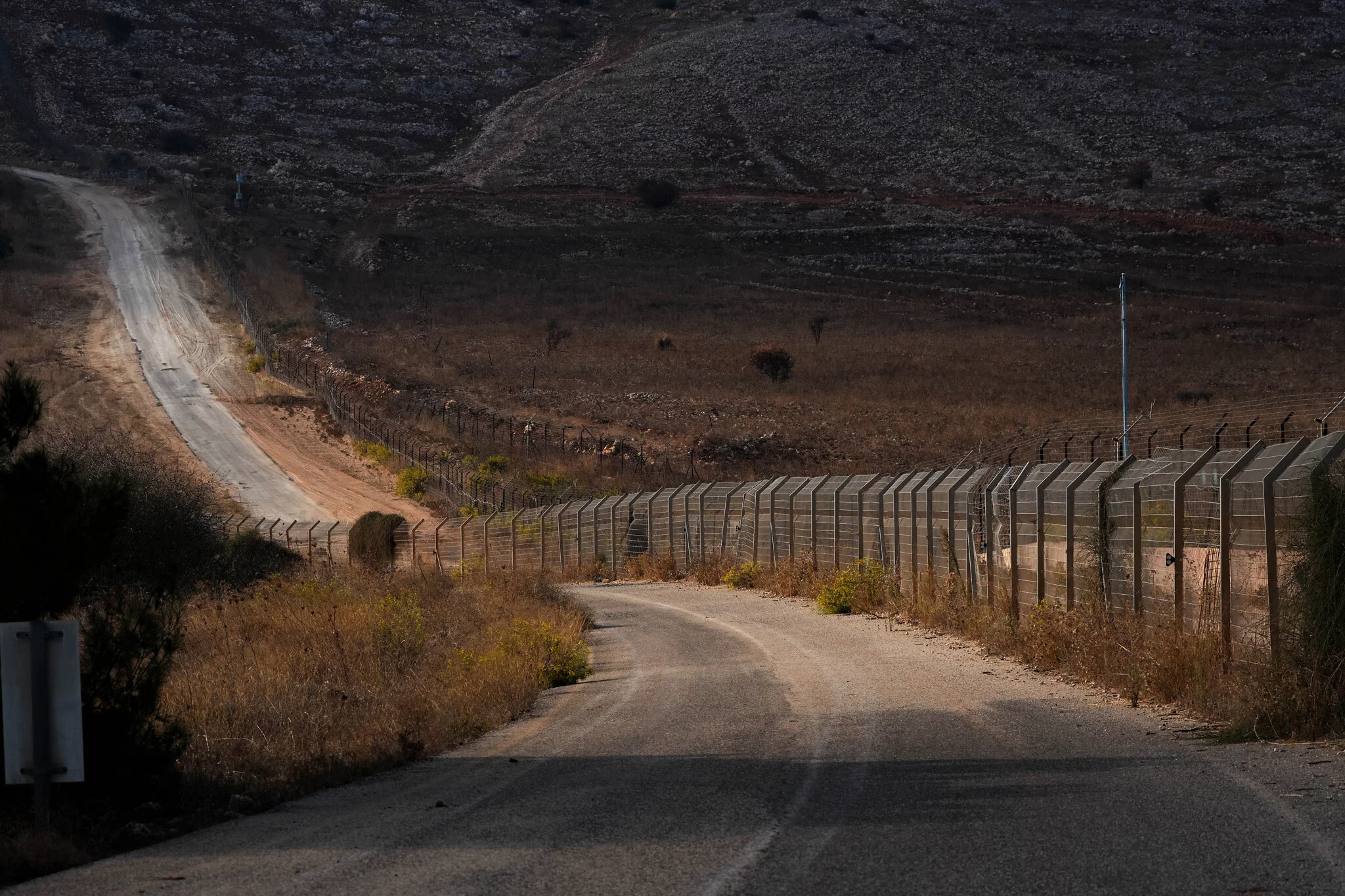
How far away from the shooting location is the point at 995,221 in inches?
4466

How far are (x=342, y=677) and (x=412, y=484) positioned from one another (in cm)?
4561

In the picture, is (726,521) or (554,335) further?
(554,335)

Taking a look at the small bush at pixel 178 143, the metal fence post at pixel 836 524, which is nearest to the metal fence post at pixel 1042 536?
the metal fence post at pixel 836 524

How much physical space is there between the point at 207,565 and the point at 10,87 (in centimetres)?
12982

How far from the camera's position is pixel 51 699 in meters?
9.48

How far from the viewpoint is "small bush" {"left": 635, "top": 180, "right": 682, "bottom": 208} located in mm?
124125

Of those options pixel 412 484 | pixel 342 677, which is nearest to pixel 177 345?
pixel 412 484

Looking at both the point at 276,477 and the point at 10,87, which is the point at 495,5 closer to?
the point at 10,87

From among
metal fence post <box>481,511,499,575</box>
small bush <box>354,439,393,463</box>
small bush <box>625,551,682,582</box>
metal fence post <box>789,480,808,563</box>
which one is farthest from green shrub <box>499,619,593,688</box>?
small bush <box>354,439,393,463</box>

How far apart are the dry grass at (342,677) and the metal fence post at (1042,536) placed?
6140 mm

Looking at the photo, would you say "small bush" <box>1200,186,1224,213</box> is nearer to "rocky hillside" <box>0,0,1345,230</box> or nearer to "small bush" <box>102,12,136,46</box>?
"rocky hillside" <box>0,0,1345,230</box>

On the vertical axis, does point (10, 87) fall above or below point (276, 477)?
above

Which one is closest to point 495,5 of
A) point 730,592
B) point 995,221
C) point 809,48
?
point 809,48

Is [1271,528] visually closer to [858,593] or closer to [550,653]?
[550,653]
